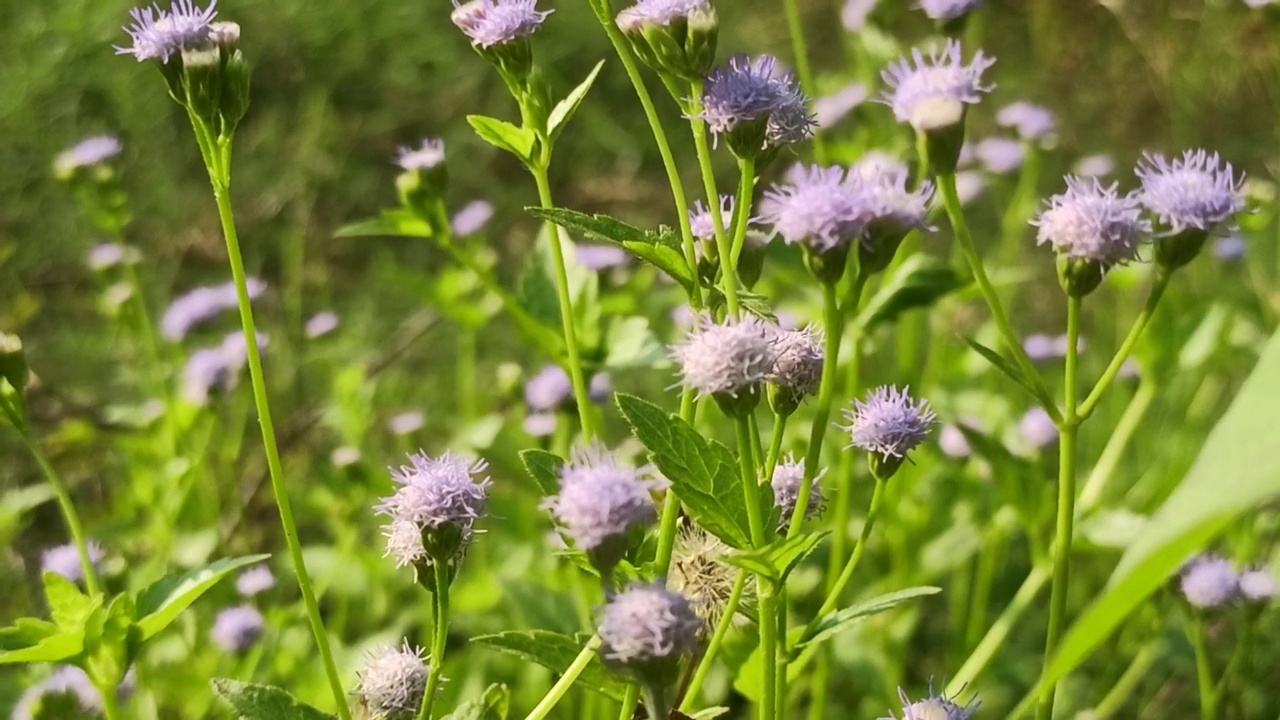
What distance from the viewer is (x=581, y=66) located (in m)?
4.32

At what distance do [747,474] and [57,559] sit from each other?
4.58 feet

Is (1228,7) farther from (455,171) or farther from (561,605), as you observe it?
(561,605)

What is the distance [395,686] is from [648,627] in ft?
1.22

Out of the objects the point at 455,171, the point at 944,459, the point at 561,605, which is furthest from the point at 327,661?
the point at 455,171

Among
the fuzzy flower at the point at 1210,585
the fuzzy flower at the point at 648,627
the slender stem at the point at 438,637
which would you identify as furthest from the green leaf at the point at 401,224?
the fuzzy flower at the point at 1210,585

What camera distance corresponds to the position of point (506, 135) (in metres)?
1.20

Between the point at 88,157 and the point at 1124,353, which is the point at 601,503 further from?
the point at 88,157

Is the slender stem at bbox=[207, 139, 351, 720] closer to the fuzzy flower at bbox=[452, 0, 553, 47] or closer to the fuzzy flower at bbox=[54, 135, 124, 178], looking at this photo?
the fuzzy flower at bbox=[452, 0, 553, 47]

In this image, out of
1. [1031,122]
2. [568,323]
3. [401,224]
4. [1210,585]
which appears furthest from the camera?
[1031,122]

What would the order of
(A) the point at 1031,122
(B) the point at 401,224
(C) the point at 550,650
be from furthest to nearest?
(A) the point at 1031,122, (B) the point at 401,224, (C) the point at 550,650

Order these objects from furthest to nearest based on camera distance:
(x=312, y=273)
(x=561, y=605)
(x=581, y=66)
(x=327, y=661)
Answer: (x=581, y=66) < (x=312, y=273) < (x=561, y=605) < (x=327, y=661)

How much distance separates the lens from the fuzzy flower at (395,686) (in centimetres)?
110

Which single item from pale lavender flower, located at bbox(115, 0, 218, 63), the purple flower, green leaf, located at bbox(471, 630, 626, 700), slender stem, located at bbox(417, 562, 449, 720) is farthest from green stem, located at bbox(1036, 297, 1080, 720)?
the purple flower

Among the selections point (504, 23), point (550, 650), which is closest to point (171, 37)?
point (504, 23)
